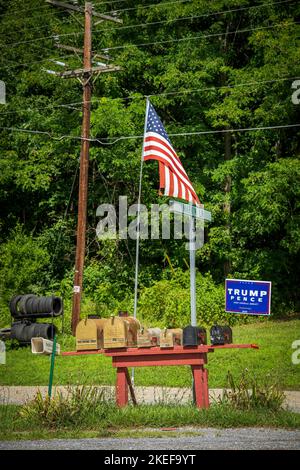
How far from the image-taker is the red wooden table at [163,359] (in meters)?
11.9

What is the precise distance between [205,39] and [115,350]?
21038 millimetres

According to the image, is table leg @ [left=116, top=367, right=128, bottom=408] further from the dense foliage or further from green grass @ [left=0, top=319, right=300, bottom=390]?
the dense foliage

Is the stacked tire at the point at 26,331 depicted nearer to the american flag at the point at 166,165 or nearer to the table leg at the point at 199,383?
the american flag at the point at 166,165

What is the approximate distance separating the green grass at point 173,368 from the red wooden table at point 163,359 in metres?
4.19

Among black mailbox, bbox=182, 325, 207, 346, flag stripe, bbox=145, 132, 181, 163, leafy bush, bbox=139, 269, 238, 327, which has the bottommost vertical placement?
black mailbox, bbox=182, 325, 207, 346

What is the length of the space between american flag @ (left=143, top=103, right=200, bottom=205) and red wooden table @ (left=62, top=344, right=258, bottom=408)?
3.18 meters

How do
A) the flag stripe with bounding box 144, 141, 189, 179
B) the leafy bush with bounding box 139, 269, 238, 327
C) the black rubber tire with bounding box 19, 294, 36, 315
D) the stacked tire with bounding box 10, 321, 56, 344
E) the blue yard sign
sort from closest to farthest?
the flag stripe with bounding box 144, 141, 189, 179 → the blue yard sign → the stacked tire with bounding box 10, 321, 56, 344 → the black rubber tire with bounding box 19, 294, 36, 315 → the leafy bush with bounding box 139, 269, 238, 327

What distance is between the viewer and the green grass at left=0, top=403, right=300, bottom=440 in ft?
36.1

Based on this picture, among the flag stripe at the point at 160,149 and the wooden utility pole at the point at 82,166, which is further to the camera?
the wooden utility pole at the point at 82,166

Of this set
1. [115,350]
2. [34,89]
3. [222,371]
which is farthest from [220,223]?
[115,350]

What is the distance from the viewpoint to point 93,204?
33.1 metres

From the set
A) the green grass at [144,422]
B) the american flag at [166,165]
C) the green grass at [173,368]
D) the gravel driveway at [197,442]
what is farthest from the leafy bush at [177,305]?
the gravel driveway at [197,442]

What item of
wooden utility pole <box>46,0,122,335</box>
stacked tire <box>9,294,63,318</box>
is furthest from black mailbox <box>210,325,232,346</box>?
wooden utility pole <box>46,0,122,335</box>
